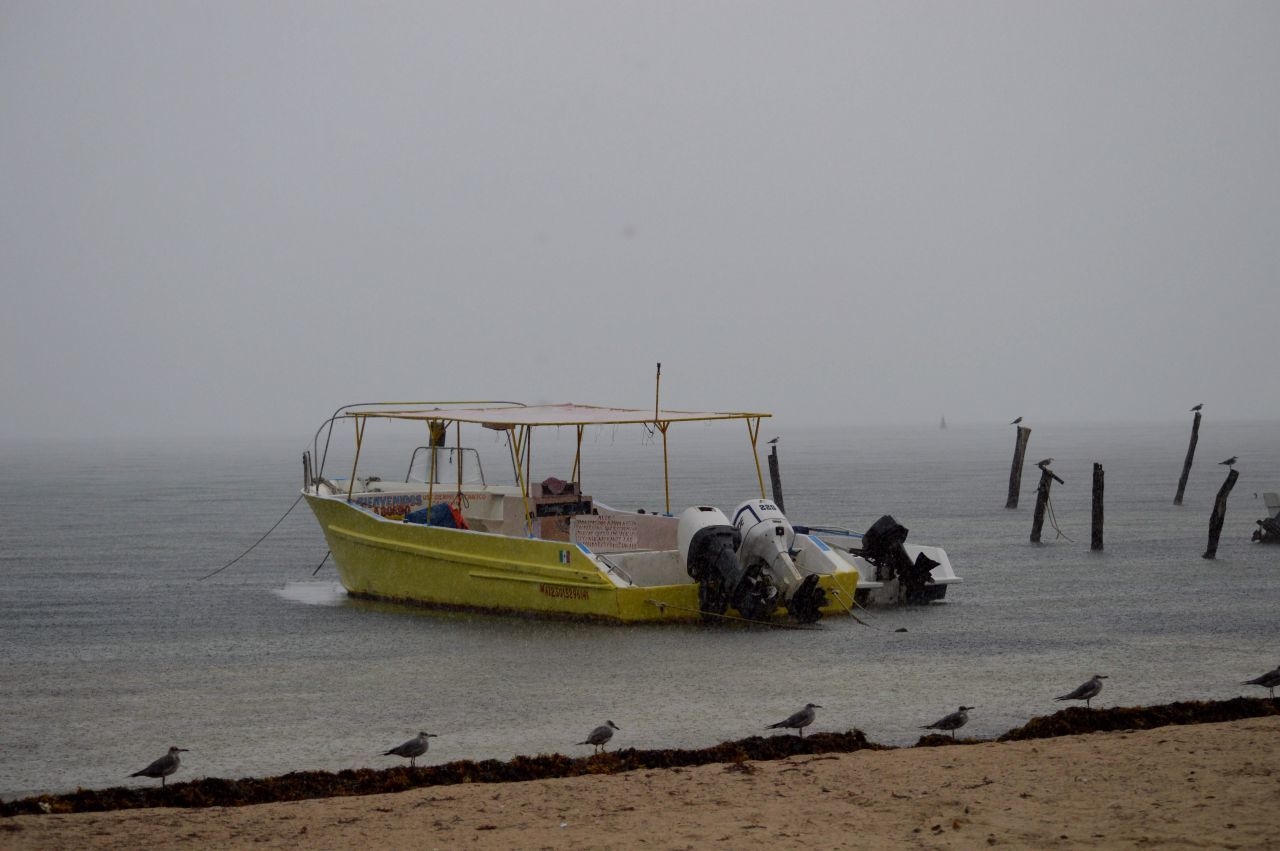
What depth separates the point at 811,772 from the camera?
11.4 meters

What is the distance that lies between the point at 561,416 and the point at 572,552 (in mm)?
3124

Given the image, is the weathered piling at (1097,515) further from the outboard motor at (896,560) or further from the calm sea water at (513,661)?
the outboard motor at (896,560)

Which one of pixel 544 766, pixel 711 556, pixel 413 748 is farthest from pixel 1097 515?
pixel 413 748

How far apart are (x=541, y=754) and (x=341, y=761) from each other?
6.40ft

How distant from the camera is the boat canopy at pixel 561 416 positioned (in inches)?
886

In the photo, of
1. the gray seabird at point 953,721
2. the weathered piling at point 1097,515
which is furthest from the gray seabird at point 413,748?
the weathered piling at point 1097,515

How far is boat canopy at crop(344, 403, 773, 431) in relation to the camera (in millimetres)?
22516

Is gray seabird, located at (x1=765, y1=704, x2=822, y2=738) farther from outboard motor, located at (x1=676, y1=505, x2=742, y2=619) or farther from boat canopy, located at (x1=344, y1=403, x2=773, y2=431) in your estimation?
boat canopy, located at (x1=344, y1=403, x2=773, y2=431)

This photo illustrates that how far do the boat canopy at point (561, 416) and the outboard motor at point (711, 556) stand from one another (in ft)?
5.94

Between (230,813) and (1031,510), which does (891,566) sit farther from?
(1031,510)

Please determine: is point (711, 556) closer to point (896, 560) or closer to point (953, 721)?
point (896, 560)

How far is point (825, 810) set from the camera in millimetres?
10195

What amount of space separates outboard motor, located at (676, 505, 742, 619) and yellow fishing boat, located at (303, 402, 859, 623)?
21 millimetres

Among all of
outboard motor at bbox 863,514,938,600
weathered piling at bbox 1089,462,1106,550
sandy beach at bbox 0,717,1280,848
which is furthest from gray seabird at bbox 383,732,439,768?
weathered piling at bbox 1089,462,1106,550
